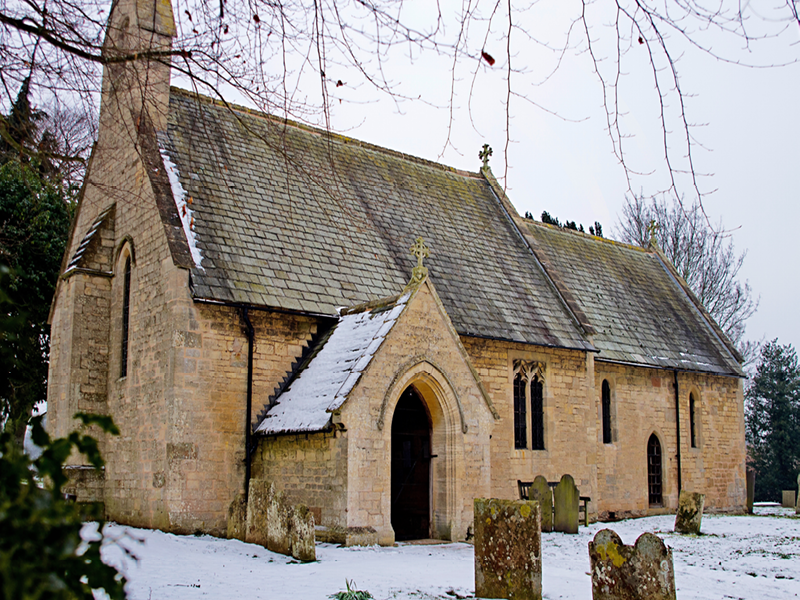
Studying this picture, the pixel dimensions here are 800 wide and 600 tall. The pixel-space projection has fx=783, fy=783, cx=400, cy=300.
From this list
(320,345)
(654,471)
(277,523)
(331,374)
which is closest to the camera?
(277,523)

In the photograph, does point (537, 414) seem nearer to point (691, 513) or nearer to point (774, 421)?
point (691, 513)

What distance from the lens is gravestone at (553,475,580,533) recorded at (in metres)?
16.3

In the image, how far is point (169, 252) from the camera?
15156 mm

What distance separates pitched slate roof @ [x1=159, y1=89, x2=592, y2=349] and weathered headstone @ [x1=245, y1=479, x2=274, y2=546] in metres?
3.97

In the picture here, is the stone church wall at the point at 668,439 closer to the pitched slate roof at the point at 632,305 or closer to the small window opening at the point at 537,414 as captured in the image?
the pitched slate roof at the point at 632,305

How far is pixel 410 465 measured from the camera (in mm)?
15992

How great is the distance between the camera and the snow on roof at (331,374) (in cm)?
1370

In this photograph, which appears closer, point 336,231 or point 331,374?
point 331,374

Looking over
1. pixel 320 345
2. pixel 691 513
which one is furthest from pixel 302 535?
pixel 691 513

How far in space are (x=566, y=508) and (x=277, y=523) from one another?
7152 mm

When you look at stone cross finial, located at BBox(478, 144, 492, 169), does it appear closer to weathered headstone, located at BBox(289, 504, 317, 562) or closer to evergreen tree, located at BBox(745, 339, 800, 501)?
weathered headstone, located at BBox(289, 504, 317, 562)

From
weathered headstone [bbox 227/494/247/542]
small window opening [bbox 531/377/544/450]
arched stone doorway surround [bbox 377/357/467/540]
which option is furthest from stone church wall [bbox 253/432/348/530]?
small window opening [bbox 531/377/544/450]

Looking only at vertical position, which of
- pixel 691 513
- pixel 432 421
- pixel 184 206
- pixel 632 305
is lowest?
pixel 691 513

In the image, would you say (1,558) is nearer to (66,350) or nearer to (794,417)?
(66,350)
